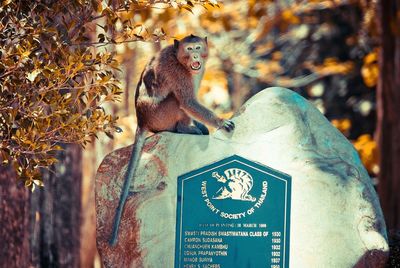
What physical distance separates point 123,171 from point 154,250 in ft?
2.23

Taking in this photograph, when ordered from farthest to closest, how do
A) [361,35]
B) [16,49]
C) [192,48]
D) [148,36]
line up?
[361,35]
[192,48]
[148,36]
[16,49]

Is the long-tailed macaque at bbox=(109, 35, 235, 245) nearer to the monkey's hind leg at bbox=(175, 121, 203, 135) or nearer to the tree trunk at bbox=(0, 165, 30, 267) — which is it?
the monkey's hind leg at bbox=(175, 121, 203, 135)

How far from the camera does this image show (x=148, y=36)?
26.0ft

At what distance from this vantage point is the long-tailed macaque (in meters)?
8.48

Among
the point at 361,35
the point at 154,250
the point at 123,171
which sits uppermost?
the point at 361,35

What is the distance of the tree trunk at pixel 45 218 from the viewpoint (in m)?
10.2

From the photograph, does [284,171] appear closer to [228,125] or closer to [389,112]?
[228,125]

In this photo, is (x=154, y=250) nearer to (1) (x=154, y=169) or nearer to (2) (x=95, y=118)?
(1) (x=154, y=169)

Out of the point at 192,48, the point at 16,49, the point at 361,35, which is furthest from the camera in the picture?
the point at 361,35

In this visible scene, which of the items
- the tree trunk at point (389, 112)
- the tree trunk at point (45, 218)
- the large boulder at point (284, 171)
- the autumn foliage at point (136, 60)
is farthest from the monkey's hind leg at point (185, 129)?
the tree trunk at point (389, 112)

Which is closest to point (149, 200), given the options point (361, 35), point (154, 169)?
point (154, 169)

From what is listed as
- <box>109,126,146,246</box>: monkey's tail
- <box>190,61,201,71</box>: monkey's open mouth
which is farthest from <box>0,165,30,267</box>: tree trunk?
<box>190,61,201,71</box>: monkey's open mouth

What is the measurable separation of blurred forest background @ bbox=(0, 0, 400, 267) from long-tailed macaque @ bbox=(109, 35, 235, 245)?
0.32 m

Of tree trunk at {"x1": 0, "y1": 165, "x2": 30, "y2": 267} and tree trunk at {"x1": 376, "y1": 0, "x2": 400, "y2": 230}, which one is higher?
tree trunk at {"x1": 376, "y1": 0, "x2": 400, "y2": 230}
